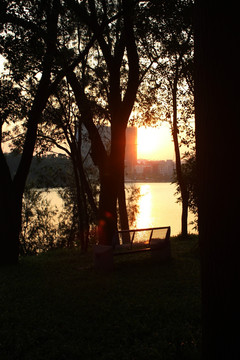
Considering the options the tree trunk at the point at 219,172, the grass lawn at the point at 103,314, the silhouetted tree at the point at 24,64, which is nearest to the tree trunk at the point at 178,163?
the silhouetted tree at the point at 24,64

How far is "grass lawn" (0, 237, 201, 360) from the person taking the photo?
15.3ft

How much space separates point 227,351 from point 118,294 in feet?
15.2

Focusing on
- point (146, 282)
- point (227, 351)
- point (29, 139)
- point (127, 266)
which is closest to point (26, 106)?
point (29, 139)

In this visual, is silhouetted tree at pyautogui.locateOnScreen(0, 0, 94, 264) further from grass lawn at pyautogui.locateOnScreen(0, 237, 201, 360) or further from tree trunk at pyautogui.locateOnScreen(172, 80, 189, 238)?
tree trunk at pyautogui.locateOnScreen(172, 80, 189, 238)

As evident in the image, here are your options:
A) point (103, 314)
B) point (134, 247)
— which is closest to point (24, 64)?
point (134, 247)

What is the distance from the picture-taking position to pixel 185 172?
774 inches

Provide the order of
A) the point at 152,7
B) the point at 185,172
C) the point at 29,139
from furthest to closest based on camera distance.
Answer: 1. the point at 185,172
2. the point at 29,139
3. the point at 152,7

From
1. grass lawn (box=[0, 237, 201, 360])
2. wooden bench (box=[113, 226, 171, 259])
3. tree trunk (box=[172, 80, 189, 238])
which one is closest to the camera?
grass lawn (box=[0, 237, 201, 360])

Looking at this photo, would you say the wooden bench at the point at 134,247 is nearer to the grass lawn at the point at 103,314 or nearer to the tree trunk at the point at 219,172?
the grass lawn at the point at 103,314

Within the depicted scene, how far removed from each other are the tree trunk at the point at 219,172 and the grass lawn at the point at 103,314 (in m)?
1.99

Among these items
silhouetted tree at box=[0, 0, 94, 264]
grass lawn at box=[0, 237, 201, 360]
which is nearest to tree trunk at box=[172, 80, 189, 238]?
silhouetted tree at box=[0, 0, 94, 264]

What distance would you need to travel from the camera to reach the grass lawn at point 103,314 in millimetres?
4664

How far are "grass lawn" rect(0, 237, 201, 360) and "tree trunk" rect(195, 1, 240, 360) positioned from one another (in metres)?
1.99

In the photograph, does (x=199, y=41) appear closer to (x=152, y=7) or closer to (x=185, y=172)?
(x=152, y=7)
